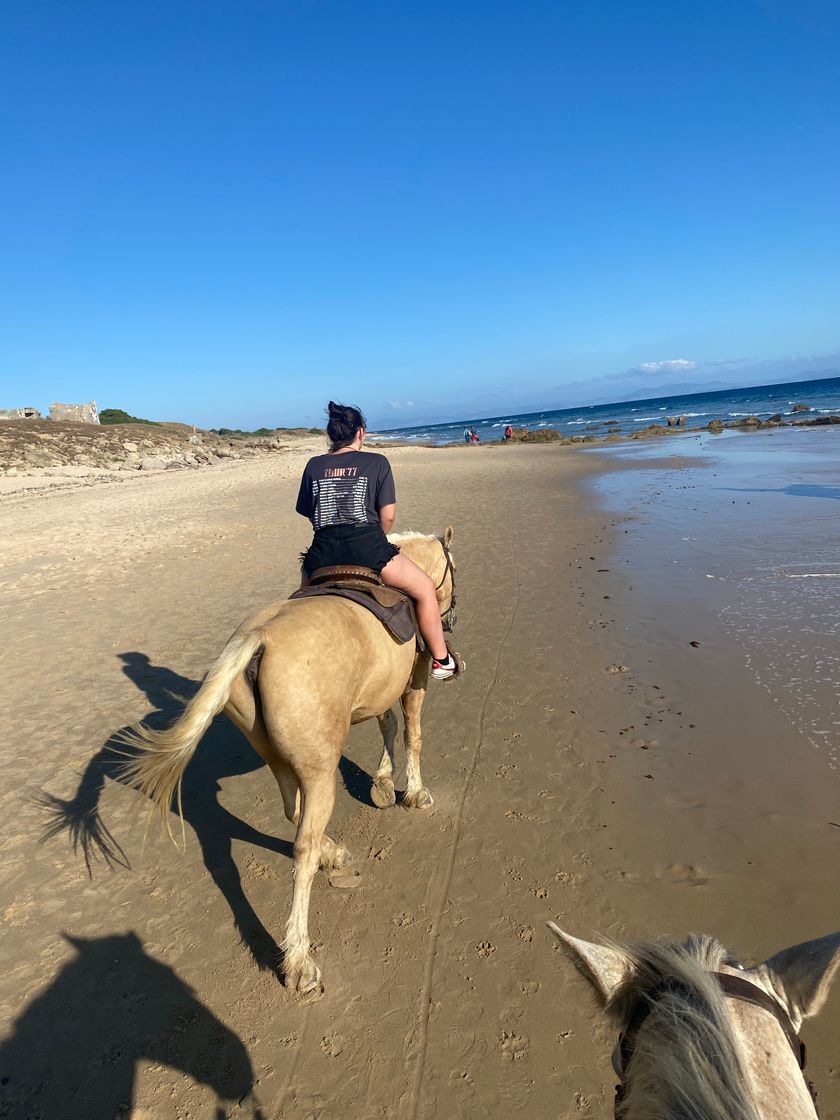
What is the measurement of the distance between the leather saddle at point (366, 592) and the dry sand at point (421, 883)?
56.2 inches

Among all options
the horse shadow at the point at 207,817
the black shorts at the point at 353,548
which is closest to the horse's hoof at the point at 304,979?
the horse shadow at the point at 207,817

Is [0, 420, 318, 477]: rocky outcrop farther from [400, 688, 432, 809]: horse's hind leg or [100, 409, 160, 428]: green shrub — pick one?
[400, 688, 432, 809]: horse's hind leg

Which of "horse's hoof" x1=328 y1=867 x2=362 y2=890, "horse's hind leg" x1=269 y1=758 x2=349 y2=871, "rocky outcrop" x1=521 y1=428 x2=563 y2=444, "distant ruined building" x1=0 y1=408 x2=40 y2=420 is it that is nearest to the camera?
"horse's hind leg" x1=269 y1=758 x2=349 y2=871

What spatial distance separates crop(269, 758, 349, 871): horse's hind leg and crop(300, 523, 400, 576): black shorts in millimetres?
1238

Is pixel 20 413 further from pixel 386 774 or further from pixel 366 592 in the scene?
pixel 366 592

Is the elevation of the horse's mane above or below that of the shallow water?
above

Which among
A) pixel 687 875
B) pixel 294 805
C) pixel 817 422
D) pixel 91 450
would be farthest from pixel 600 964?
pixel 817 422

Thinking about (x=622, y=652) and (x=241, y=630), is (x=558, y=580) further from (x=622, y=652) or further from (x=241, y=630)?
(x=241, y=630)

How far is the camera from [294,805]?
3291 millimetres

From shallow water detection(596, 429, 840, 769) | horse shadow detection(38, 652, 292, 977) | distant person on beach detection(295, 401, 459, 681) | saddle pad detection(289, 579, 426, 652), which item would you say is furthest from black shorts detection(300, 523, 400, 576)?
shallow water detection(596, 429, 840, 769)

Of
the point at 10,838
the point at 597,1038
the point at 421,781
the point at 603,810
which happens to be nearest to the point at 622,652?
the point at 603,810

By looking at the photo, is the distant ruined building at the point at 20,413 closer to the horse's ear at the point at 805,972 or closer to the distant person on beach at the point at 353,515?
the distant person on beach at the point at 353,515

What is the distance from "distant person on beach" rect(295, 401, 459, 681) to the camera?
12.3 feet

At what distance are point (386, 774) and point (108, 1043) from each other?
7.20 feet
